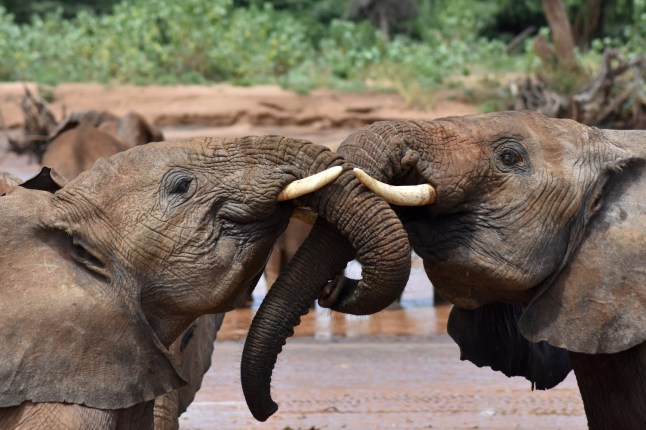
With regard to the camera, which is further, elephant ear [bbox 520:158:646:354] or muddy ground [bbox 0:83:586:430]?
muddy ground [bbox 0:83:586:430]

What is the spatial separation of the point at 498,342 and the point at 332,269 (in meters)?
1.12

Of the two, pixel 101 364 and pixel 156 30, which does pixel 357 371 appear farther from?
pixel 156 30

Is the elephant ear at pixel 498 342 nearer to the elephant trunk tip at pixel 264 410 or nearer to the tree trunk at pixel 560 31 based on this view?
the elephant trunk tip at pixel 264 410

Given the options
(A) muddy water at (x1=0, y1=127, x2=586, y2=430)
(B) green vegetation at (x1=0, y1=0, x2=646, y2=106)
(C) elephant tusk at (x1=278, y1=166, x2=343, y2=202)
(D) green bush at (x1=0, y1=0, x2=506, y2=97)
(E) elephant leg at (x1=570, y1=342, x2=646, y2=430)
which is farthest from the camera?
(D) green bush at (x1=0, y1=0, x2=506, y2=97)

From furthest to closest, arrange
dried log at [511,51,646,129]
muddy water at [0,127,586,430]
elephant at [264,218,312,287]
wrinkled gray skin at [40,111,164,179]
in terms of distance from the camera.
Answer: dried log at [511,51,646,129]
wrinkled gray skin at [40,111,164,179]
elephant at [264,218,312,287]
muddy water at [0,127,586,430]

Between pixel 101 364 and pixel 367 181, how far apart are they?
3.48 ft

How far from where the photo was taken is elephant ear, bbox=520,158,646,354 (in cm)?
528

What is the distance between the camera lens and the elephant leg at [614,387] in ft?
17.7

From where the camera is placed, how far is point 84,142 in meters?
14.1

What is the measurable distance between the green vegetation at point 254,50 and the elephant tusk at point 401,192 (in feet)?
50.3

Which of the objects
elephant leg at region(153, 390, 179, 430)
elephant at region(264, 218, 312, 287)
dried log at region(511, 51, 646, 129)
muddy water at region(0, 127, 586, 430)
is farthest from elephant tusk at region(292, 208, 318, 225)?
dried log at region(511, 51, 646, 129)

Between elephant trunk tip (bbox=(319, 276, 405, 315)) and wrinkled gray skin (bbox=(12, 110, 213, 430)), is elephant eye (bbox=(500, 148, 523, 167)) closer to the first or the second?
elephant trunk tip (bbox=(319, 276, 405, 315))

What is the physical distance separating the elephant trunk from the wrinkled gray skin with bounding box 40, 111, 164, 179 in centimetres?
866

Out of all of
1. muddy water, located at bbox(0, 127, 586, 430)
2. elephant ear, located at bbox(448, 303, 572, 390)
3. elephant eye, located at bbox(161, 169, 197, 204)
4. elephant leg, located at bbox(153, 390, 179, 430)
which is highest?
elephant eye, located at bbox(161, 169, 197, 204)
